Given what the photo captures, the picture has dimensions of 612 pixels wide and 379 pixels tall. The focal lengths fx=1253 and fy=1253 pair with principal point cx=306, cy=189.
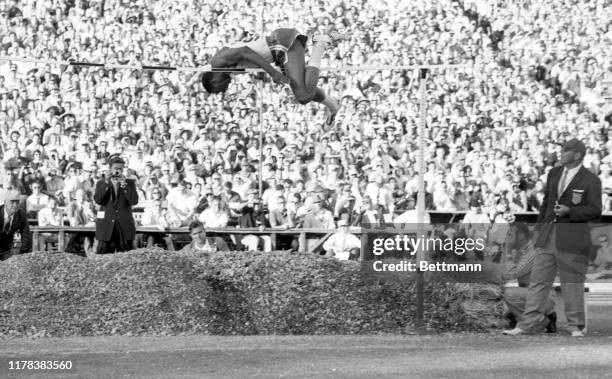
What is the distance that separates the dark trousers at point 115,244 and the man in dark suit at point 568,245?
622 cm

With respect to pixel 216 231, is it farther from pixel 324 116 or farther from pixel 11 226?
pixel 324 116

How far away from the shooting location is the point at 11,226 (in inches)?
623

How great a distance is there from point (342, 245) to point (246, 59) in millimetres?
4333

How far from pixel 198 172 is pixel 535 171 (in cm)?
556

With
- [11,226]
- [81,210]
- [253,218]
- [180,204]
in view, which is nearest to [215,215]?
[253,218]

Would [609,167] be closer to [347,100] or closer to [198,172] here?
[347,100]

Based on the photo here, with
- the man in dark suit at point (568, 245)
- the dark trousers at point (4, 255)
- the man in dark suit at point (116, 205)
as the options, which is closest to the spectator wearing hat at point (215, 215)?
the man in dark suit at point (116, 205)

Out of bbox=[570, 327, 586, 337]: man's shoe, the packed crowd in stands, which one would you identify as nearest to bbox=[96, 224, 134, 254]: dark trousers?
the packed crowd in stands

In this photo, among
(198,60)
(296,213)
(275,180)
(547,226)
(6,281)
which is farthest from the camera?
(198,60)

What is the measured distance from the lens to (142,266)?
42.8 feet

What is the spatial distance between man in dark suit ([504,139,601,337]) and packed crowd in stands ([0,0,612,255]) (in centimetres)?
581

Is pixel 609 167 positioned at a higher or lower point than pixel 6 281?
higher

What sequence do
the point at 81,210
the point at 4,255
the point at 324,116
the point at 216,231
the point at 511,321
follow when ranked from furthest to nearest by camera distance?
the point at 324,116, the point at 81,210, the point at 216,231, the point at 4,255, the point at 511,321

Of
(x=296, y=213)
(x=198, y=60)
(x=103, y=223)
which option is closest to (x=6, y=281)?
(x=103, y=223)
